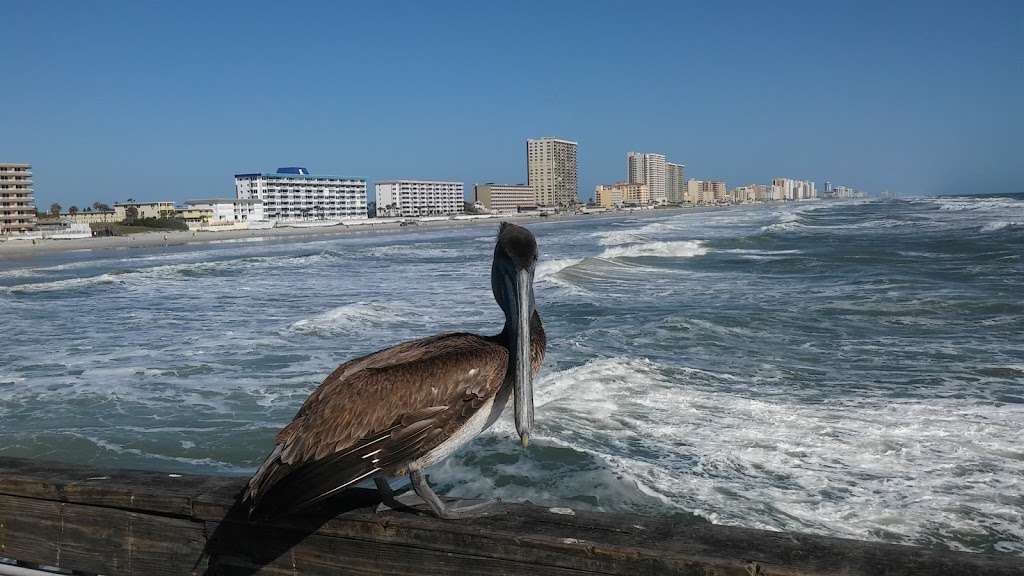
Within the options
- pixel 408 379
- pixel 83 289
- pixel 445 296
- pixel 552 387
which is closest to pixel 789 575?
pixel 408 379

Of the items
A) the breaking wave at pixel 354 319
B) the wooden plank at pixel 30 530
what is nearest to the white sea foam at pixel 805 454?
the wooden plank at pixel 30 530

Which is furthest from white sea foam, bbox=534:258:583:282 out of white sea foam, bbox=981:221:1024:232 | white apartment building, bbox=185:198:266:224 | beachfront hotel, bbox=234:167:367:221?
beachfront hotel, bbox=234:167:367:221

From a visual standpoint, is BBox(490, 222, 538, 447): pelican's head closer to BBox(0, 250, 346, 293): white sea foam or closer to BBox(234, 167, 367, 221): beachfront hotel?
BBox(0, 250, 346, 293): white sea foam

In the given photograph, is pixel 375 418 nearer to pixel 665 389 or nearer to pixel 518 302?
pixel 518 302

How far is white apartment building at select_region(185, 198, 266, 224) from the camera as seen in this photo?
108 meters

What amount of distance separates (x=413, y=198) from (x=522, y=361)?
16966 centimetres

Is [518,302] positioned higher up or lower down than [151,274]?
higher up

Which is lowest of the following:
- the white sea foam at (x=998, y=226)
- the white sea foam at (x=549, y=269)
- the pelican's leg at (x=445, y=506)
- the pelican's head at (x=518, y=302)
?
the white sea foam at (x=549, y=269)

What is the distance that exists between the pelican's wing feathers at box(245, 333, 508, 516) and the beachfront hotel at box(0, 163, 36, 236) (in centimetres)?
9267

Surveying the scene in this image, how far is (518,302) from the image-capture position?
90.3 inches

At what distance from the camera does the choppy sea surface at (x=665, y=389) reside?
568cm

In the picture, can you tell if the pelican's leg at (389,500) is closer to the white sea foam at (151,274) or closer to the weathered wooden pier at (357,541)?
the weathered wooden pier at (357,541)

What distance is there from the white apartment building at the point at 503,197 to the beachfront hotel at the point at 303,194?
1730 inches

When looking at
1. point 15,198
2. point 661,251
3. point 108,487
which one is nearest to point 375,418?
point 108,487
